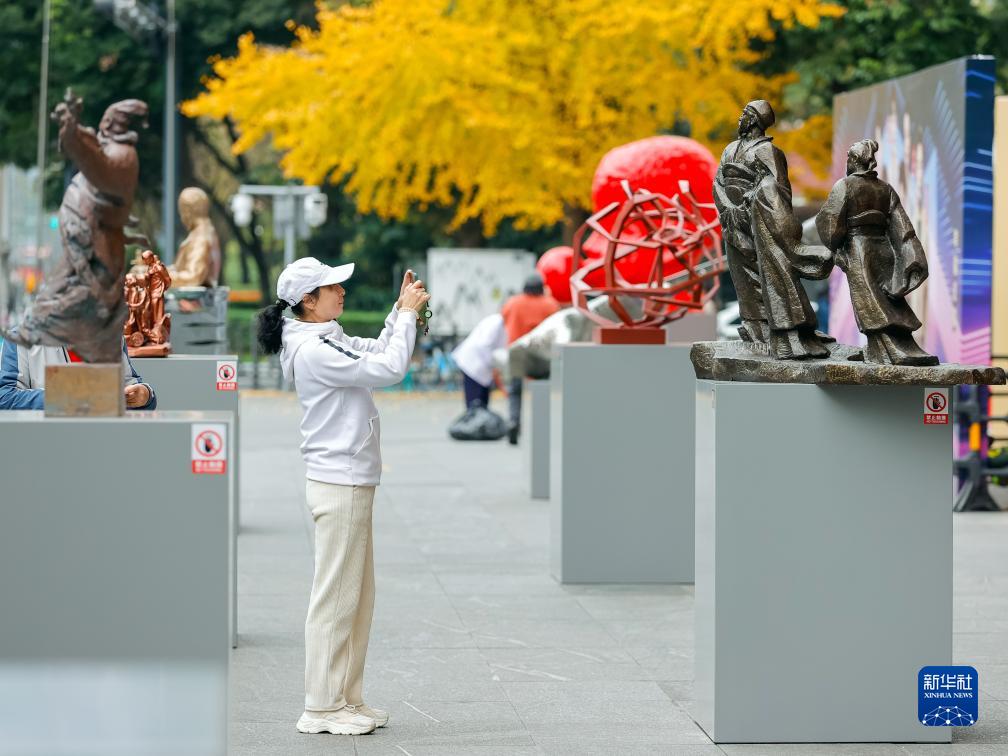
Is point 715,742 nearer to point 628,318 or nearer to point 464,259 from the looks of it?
point 628,318

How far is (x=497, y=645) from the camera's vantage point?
866cm

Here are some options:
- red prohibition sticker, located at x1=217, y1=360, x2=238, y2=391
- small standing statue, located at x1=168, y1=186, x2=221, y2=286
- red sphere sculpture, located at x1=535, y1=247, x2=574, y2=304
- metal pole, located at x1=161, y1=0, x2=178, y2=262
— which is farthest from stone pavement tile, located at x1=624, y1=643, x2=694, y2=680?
metal pole, located at x1=161, y1=0, x2=178, y2=262

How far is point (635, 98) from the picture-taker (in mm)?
23812

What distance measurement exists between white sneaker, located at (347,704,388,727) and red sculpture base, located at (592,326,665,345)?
4048 millimetres

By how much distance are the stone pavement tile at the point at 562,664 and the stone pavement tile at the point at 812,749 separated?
4.15 feet

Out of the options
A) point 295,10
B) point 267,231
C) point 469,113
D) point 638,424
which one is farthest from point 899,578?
point 267,231

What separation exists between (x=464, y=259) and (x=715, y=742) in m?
23.2

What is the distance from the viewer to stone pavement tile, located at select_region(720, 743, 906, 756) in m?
6.62

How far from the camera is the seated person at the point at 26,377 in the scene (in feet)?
22.3

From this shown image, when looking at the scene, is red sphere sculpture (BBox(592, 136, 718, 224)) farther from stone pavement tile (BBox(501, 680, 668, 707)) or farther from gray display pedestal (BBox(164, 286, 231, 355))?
stone pavement tile (BBox(501, 680, 668, 707))

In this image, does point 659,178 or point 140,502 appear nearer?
point 140,502

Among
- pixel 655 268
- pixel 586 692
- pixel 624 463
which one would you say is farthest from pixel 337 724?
pixel 655 268

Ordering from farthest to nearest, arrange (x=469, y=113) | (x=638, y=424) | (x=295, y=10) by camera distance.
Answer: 1. (x=295, y=10)
2. (x=469, y=113)
3. (x=638, y=424)

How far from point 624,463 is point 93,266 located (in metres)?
5.32
